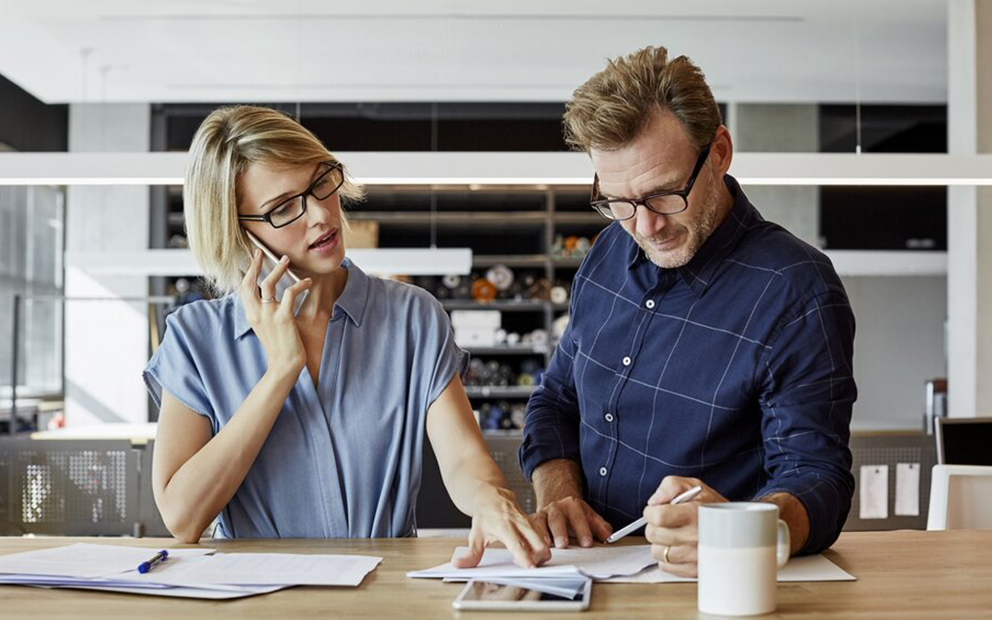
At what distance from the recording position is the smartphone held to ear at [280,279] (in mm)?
1722

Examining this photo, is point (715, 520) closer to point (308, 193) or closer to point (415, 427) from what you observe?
point (415, 427)

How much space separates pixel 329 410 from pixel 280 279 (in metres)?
0.22

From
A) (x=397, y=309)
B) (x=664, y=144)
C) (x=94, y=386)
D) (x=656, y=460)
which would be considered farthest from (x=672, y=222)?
(x=94, y=386)

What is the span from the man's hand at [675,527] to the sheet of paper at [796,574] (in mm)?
15

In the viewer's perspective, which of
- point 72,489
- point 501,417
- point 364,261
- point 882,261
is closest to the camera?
point 72,489

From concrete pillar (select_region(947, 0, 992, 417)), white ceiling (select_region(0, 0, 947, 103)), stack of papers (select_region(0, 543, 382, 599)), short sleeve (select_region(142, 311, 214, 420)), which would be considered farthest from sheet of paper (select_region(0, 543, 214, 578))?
concrete pillar (select_region(947, 0, 992, 417))

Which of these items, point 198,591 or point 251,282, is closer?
point 198,591

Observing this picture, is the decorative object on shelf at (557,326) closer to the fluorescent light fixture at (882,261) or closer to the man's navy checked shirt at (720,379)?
the fluorescent light fixture at (882,261)

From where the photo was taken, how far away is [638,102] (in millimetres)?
1583

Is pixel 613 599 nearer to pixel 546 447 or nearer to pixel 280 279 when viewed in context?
pixel 546 447

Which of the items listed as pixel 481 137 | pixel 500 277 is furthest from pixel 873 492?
pixel 481 137

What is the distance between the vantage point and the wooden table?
1.16 m

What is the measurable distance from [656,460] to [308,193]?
26.6 inches

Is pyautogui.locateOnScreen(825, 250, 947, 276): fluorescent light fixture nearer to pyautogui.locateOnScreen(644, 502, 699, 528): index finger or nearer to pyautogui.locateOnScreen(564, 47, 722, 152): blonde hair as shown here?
pyautogui.locateOnScreen(564, 47, 722, 152): blonde hair
